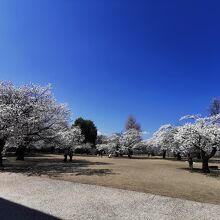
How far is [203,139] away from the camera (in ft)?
83.6

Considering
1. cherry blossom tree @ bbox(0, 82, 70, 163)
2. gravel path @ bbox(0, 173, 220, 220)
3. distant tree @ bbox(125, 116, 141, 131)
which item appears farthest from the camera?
distant tree @ bbox(125, 116, 141, 131)

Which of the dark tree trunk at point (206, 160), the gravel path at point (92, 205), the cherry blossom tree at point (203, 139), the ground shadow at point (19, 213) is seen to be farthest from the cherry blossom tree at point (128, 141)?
the ground shadow at point (19, 213)

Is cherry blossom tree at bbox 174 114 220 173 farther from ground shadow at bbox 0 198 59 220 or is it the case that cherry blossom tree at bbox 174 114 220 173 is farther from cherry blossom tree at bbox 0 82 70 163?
ground shadow at bbox 0 198 59 220

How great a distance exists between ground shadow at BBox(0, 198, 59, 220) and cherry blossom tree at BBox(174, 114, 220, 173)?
741 inches

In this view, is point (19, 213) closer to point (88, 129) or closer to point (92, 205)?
point (92, 205)

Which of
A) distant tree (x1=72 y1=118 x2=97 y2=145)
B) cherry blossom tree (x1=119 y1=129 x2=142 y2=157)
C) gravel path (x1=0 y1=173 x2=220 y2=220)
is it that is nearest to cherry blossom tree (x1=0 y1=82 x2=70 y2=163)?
gravel path (x1=0 y1=173 x2=220 y2=220)

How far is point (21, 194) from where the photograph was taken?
11836 millimetres

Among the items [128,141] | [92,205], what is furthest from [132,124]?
[92,205]

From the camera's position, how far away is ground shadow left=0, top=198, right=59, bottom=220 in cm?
855

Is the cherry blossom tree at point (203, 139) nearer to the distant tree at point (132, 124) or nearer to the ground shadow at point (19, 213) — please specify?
the ground shadow at point (19, 213)

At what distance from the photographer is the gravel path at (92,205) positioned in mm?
8906

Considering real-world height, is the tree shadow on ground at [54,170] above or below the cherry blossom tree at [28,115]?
below

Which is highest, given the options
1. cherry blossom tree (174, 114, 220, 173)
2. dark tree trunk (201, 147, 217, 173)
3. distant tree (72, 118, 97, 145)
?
distant tree (72, 118, 97, 145)

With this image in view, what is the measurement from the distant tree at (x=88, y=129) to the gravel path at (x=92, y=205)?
7551cm
